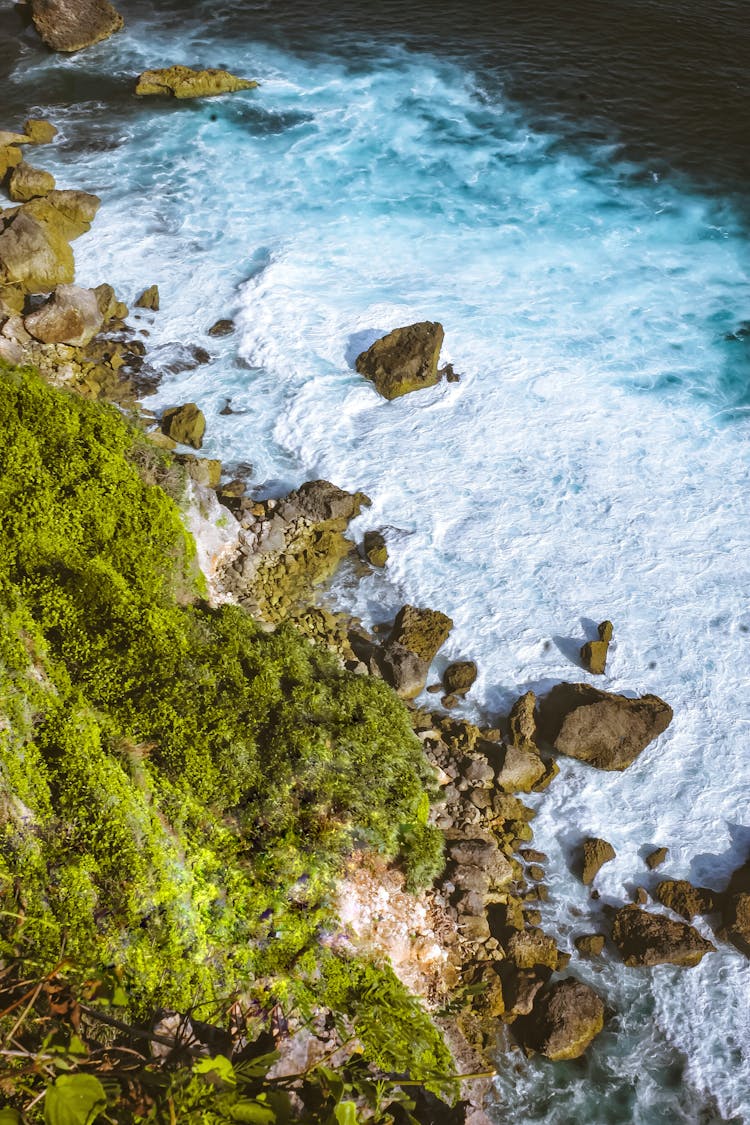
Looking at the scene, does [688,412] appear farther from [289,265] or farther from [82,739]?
[82,739]

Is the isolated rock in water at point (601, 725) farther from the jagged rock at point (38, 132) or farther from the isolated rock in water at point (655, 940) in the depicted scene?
the jagged rock at point (38, 132)

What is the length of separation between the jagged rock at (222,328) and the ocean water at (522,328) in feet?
0.88

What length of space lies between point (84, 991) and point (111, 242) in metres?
21.6

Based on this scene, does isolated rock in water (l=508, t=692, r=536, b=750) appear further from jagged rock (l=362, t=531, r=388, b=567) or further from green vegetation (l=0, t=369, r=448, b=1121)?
jagged rock (l=362, t=531, r=388, b=567)

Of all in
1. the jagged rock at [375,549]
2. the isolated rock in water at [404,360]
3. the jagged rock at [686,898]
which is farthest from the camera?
the isolated rock in water at [404,360]

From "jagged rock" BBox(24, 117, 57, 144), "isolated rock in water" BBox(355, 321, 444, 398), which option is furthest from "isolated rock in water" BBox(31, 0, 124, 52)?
"isolated rock in water" BBox(355, 321, 444, 398)

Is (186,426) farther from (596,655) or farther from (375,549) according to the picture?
(596,655)

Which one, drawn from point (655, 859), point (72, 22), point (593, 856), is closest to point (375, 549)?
point (593, 856)

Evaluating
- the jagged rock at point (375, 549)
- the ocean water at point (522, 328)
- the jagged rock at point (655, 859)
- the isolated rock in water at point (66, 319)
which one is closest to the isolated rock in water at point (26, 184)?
the ocean water at point (522, 328)

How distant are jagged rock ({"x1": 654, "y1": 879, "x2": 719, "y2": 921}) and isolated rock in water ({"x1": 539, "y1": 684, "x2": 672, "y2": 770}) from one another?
1.90 m

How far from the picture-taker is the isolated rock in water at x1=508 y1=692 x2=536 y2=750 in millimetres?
12383

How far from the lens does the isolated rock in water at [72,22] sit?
29.5 m

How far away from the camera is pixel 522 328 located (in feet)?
64.5

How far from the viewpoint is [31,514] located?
10.7 meters
